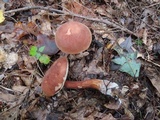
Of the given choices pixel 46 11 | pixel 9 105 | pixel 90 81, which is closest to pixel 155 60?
pixel 90 81

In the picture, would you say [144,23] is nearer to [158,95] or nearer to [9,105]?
[158,95]

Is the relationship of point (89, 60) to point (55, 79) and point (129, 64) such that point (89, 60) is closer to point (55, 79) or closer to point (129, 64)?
point (129, 64)

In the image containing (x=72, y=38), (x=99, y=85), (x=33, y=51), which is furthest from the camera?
(x=33, y=51)

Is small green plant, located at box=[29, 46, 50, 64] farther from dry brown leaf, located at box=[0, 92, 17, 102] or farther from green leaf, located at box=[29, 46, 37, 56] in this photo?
dry brown leaf, located at box=[0, 92, 17, 102]

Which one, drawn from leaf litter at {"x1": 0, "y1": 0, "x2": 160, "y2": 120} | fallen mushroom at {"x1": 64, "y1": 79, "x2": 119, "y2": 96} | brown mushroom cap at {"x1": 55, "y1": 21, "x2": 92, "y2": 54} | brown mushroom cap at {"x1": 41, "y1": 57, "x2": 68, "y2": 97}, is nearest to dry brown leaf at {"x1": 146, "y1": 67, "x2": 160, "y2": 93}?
leaf litter at {"x1": 0, "y1": 0, "x2": 160, "y2": 120}

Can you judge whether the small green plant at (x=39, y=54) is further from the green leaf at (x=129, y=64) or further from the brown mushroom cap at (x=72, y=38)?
the green leaf at (x=129, y=64)

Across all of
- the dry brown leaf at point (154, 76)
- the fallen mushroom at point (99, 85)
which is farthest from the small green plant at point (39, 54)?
the dry brown leaf at point (154, 76)

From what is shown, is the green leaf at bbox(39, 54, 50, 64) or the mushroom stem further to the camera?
the green leaf at bbox(39, 54, 50, 64)

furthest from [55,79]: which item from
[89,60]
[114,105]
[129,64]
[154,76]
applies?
[154,76]
